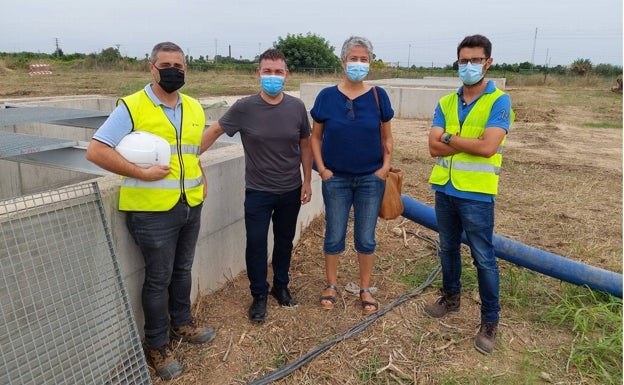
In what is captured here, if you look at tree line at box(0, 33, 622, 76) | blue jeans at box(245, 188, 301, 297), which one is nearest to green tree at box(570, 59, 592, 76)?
tree line at box(0, 33, 622, 76)

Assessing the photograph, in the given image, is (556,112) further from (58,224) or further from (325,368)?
(58,224)

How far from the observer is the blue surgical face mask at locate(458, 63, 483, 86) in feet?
9.55

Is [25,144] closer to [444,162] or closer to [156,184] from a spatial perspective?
[156,184]

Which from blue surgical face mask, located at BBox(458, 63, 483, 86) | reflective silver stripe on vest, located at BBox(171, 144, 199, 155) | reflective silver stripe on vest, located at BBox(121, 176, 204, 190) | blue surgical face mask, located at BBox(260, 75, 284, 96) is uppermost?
blue surgical face mask, located at BBox(458, 63, 483, 86)

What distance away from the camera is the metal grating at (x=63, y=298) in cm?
223

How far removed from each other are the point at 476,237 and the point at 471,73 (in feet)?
3.30

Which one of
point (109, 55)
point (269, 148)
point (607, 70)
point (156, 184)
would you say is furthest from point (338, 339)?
point (607, 70)

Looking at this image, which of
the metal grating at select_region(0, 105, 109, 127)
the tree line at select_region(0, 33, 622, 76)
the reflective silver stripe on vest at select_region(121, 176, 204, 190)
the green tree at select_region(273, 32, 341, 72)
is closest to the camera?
the reflective silver stripe on vest at select_region(121, 176, 204, 190)

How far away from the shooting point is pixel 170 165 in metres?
2.62

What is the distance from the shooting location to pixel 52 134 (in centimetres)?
704

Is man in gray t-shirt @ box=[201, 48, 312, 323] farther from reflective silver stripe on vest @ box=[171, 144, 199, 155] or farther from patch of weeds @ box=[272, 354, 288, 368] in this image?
patch of weeds @ box=[272, 354, 288, 368]

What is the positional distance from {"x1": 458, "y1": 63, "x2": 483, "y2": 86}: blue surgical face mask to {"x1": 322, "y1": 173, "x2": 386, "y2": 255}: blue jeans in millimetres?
838

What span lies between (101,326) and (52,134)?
5.34 metres

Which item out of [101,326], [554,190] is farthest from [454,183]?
[554,190]
